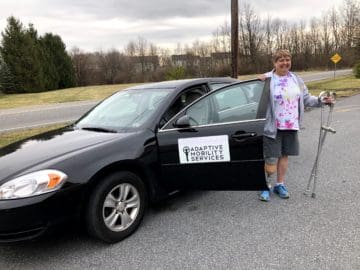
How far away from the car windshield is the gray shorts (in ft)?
4.16

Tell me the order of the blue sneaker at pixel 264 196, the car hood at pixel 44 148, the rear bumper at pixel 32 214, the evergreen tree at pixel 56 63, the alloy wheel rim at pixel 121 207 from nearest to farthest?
the rear bumper at pixel 32 214 → the car hood at pixel 44 148 → the alloy wheel rim at pixel 121 207 → the blue sneaker at pixel 264 196 → the evergreen tree at pixel 56 63

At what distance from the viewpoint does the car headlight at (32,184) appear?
2.61 m

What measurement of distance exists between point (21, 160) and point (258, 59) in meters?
55.5

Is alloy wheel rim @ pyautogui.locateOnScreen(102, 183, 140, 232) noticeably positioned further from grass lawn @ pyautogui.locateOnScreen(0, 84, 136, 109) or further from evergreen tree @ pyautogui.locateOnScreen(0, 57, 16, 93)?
evergreen tree @ pyautogui.locateOnScreen(0, 57, 16, 93)

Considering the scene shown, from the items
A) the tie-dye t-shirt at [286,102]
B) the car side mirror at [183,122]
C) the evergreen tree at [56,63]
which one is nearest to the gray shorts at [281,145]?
the tie-dye t-shirt at [286,102]

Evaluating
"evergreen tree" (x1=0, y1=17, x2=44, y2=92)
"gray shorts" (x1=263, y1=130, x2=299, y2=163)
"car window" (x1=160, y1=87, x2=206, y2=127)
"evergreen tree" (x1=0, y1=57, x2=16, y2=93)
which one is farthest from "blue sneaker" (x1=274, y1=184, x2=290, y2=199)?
"evergreen tree" (x1=0, y1=57, x2=16, y2=93)

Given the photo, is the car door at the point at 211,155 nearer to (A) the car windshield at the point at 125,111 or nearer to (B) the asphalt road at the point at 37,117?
(A) the car windshield at the point at 125,111

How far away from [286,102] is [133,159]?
1.75m

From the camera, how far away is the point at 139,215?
329 centimetres

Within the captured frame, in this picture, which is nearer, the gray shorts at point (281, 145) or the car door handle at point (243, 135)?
the car door handle at point (243, 135)

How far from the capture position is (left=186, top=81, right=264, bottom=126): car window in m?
3.60

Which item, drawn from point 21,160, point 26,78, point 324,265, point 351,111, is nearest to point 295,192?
point 324,265

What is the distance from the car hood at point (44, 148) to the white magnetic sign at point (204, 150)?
23.6 inches

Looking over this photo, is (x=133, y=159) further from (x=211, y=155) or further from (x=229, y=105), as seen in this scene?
(x=229, y=105)
